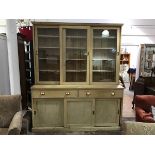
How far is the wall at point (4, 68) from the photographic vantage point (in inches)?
124

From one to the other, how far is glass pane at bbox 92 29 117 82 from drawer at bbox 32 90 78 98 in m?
0.52

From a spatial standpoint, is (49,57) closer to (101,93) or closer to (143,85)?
(101,93)

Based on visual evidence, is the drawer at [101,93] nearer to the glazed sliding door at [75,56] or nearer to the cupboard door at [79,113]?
the cupboard door at [79,113]

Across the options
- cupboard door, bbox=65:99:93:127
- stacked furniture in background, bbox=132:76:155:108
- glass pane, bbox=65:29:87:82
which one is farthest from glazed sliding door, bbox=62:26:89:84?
stacked furniture in background, bbox=132:76:155:108

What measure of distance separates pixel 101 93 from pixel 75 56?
2.74 feet

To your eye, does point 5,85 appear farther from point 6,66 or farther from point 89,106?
point 89,106

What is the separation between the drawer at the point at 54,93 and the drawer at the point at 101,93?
0.15 meters

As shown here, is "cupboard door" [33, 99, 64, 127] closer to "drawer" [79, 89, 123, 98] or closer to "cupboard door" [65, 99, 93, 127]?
"cupboard door" [65, 99, 93, 127]

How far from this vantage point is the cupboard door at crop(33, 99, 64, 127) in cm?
312

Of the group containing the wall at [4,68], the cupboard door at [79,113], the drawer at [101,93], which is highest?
the wall at [4,68]

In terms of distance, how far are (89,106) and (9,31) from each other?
6.06ft

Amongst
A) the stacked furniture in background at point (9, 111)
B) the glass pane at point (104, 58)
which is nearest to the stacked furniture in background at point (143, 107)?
the glass pane at point (104, 58)
